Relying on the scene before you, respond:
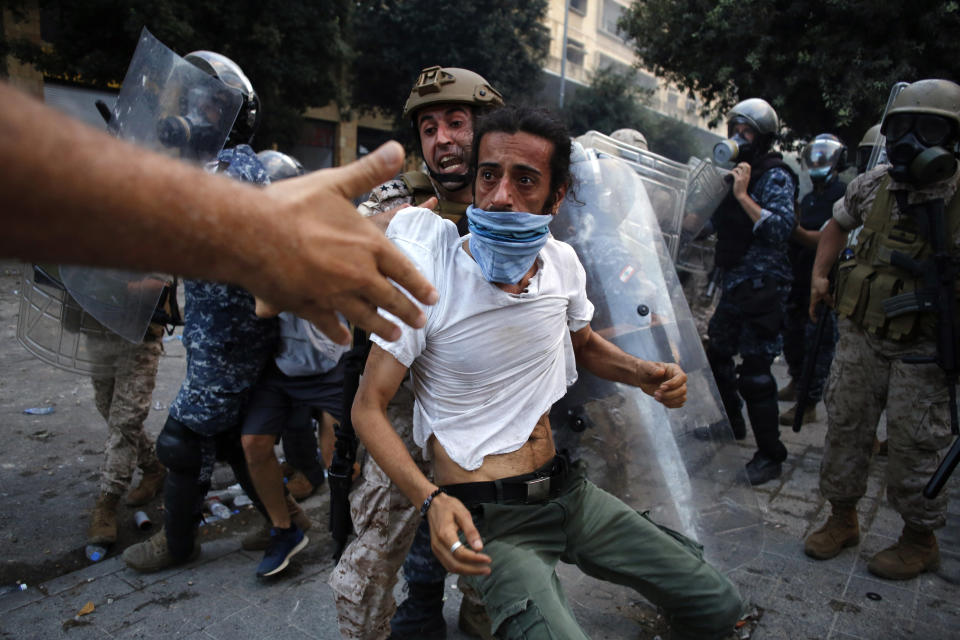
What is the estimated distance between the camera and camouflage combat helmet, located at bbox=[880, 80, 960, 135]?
286cm

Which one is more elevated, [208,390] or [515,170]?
[515,170]

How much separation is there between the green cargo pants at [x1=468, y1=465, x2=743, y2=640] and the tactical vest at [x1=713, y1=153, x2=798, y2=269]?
2.80 meters

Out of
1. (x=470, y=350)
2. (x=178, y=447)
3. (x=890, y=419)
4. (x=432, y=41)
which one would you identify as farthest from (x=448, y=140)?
(x=432, y=41)

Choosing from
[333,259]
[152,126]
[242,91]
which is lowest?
[333,259]

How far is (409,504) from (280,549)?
1097 millimetres

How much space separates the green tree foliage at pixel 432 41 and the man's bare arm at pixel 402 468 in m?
16.7

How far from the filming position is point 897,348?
10.0 feet

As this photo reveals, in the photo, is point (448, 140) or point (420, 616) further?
point (448, 140)

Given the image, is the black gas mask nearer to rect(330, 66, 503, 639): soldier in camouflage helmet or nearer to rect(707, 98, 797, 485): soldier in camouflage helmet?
rect(707, 98, 797, 485): soldier in camouflage helmet

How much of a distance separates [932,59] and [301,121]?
470 inches

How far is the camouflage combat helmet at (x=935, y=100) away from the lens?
9.39ft

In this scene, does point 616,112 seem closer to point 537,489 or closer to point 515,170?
point 515,170

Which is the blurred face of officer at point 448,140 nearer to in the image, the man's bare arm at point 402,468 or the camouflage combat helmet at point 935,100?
the man's bare arm at point 402,468


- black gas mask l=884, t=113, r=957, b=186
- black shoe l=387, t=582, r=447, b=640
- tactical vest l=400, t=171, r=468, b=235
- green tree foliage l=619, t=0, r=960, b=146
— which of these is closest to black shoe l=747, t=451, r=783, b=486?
black gas mask l=884, t=113, r=957, b=186
